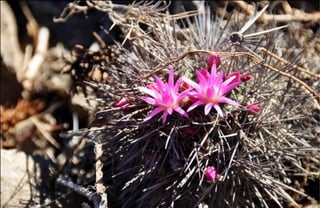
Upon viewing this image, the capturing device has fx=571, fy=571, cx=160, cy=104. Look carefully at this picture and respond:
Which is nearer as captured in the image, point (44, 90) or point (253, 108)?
point (253, 108)

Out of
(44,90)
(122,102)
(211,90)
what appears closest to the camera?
(211,90)

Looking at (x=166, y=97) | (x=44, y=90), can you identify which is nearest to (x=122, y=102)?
(x=166, y=97)

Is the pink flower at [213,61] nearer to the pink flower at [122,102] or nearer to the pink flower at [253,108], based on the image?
the pink flower at [253,108]

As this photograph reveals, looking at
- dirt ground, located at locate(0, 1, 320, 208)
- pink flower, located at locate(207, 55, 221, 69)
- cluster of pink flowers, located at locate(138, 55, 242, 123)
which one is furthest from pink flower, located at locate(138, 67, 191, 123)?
dirt ground, located at locate(0, 1, 320, 208)

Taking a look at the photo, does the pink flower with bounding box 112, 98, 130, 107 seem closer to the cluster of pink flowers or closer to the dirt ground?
the cluster of pink flowers

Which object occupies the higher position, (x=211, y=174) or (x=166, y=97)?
(x=166, y=97)

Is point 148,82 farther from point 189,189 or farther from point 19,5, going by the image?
point 19,5

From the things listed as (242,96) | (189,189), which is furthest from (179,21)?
(189,189)

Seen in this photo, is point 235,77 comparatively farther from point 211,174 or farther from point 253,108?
point 211,174
